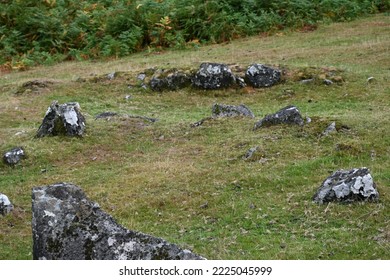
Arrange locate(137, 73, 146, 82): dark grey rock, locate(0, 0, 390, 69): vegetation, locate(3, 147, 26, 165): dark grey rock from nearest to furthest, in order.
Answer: locate(3, 147, 26, 165): dark grey rock < locate(137, 73, 146, 82): dark grey rock < locate(0, 0, 390, 69): vegetation

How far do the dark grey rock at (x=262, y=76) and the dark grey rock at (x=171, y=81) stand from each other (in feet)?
6.91

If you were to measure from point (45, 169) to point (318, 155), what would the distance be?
6210 mm

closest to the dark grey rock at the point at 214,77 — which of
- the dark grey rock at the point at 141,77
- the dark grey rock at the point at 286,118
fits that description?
the dark grey rock at the point at 141,77

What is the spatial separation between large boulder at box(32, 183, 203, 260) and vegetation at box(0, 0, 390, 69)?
2255 centimetres

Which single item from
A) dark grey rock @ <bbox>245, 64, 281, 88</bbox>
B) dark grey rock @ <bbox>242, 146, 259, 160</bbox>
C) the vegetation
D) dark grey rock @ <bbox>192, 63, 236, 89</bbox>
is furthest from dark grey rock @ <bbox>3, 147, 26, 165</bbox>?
the vegetation

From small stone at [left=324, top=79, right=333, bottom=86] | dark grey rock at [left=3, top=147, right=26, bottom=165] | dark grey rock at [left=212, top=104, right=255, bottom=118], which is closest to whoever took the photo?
dark grey rock at [left=3, top=147, right=26, bottom=165]

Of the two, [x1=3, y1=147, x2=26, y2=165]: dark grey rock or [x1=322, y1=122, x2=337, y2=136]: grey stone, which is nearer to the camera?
[x1=322, y1=122, x2=337, y2=136]: grey stone

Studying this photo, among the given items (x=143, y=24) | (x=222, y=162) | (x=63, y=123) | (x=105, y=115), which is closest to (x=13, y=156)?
(x=63, y=123)

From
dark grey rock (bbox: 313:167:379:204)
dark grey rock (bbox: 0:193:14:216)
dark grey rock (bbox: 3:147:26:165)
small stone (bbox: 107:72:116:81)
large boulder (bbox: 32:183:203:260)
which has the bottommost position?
small stone (bbox: 107:72:116:81)

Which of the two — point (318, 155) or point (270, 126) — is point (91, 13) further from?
point (318, 155)

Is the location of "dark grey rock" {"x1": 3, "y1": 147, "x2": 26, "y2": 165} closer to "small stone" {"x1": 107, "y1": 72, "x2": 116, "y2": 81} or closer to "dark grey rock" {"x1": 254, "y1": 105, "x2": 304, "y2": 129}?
"dark grey rock" {"x1": 254, "y1": 105, "x2": 304, "y2": 129}

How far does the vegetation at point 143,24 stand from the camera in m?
31.2

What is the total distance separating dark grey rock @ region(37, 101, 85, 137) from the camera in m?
17.1

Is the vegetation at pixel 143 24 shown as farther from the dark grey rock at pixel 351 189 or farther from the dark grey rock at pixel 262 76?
the dark grey rock at pixel 351 189
